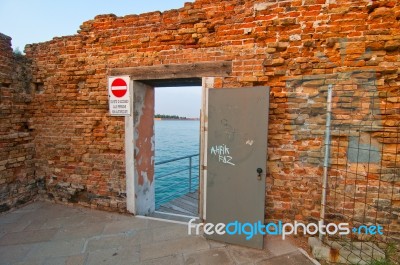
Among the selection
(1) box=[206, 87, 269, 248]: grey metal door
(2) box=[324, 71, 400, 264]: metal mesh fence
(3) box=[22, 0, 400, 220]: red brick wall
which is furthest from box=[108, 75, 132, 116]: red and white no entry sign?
(2) box=[324, 71, 400, 264]: metal mesh fence

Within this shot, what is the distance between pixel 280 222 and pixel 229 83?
221 centimetres

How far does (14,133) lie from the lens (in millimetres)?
4086

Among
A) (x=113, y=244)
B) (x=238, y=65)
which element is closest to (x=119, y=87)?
(x=238, y=65)

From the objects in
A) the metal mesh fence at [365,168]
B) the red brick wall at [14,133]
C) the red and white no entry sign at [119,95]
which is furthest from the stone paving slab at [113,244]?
the red and white no entry sign at [119,95]

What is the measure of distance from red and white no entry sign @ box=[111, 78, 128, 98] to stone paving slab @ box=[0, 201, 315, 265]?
7.30 ft

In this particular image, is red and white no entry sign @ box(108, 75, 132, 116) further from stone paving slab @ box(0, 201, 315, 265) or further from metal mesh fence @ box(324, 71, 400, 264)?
metal mesh fence @ box(324, 71, 400, 264)

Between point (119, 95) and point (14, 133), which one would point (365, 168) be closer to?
point (119, 95)

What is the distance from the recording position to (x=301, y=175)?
3.01 meters

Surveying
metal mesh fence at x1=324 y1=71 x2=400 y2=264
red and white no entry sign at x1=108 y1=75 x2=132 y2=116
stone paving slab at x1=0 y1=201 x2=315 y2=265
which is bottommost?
stone paving slab at x1=0 y1=201 x2=315 y2=265

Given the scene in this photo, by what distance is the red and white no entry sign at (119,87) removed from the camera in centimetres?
371

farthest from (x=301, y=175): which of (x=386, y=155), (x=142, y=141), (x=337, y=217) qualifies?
(x=142, y=141)

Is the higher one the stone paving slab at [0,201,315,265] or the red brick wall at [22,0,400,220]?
the red brick wall at [22,0,400,220]

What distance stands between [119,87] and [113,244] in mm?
2511

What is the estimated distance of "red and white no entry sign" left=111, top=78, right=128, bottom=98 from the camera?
3.71m
